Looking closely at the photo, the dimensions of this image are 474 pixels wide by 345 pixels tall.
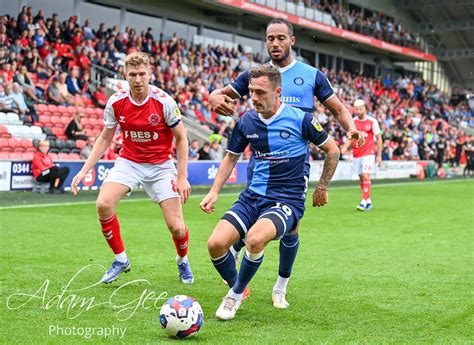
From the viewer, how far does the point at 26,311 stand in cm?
600

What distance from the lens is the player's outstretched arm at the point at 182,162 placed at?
24.3 feet

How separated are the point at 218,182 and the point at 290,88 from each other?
4.12ft

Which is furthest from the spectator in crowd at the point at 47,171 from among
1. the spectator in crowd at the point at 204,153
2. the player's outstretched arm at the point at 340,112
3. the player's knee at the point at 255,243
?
the player's knee at the point at 255,243

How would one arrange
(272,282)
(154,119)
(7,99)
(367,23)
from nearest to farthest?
(154,119)
(272,282)
(7,99)
(367,23)

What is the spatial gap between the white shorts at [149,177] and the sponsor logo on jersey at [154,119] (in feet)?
1.46

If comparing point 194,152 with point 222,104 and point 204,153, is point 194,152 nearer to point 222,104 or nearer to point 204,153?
point 204,153

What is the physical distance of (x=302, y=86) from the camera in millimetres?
7168

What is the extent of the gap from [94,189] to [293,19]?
22.8 m

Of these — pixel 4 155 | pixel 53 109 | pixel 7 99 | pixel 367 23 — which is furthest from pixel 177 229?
pixel 367 23

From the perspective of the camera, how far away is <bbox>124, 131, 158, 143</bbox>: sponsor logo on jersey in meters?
7.52

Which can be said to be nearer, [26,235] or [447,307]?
[447,307]

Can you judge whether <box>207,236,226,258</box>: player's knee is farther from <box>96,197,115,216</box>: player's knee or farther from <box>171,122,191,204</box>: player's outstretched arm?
<box>96,197,115,216</box>: player's knee

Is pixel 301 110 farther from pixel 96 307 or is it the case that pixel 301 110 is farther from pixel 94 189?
pixel 94 189

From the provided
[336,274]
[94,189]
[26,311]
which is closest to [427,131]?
[94,189]
